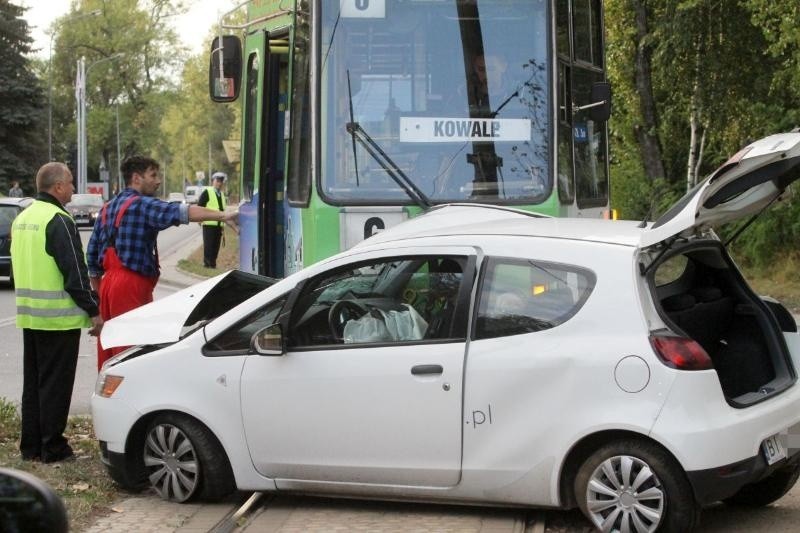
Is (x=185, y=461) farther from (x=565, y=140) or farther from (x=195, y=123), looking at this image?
(x=195, y=123)

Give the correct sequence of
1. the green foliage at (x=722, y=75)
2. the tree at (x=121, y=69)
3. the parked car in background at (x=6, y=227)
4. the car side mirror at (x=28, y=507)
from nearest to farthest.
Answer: the car side mirror at (x=28, y=507)
the green foliage at (x=722, y=75)
the parked car in background at (x=6, y=227)
the tree at (x=121, y=69)

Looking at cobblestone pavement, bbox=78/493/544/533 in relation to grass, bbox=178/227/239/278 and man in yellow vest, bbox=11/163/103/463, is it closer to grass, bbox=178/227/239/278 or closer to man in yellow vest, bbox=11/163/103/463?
man in yellow vest, bbox=11/163/103/463

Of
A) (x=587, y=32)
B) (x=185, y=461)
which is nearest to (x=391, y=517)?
(x=185, y=461)

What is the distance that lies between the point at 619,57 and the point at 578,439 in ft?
64.7

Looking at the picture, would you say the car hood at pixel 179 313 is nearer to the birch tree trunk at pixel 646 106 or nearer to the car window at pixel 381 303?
the car window at pixel 381 303

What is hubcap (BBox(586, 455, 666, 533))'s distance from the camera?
5910mm

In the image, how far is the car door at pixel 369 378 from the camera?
20.8 feet

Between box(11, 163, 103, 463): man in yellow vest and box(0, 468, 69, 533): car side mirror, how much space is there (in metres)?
5.11

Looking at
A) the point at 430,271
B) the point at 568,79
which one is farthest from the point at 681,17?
the point at 430,271

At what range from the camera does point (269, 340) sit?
671 centimetres

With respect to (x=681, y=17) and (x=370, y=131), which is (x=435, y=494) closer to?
(x=370, y=131)

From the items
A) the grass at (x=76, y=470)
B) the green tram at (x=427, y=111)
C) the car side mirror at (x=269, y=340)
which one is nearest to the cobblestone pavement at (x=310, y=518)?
the grass at (x=76, y=470)

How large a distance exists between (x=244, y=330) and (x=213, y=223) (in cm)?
1760

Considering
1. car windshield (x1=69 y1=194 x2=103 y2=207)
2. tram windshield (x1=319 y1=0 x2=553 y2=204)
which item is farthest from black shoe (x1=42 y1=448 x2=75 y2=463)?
car windshield (x1=69 y1=194 x2=103 y2=207)
